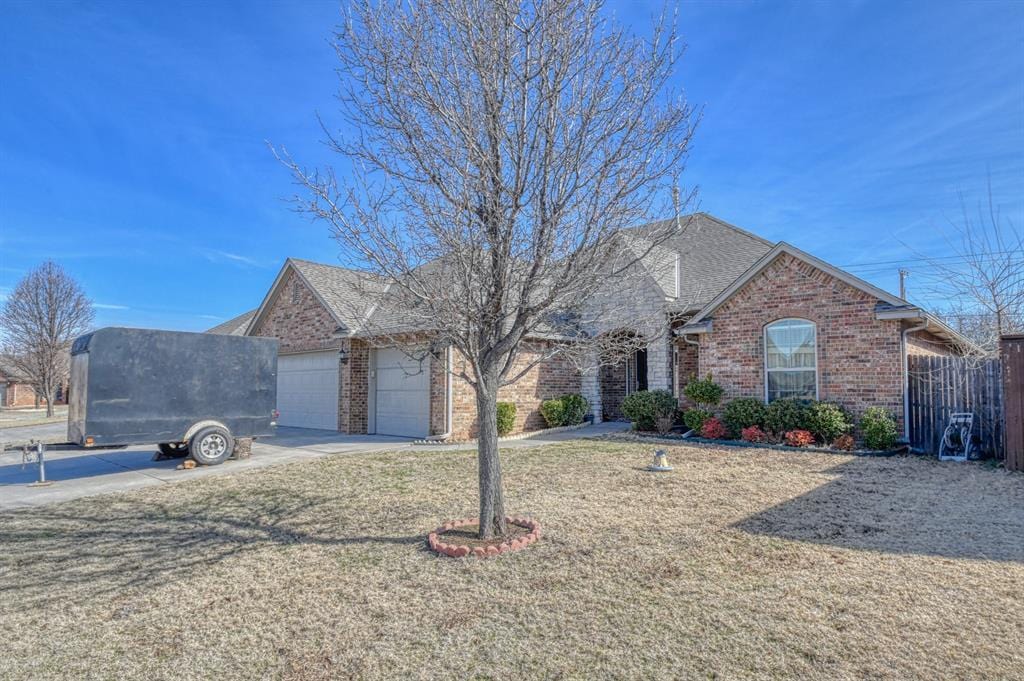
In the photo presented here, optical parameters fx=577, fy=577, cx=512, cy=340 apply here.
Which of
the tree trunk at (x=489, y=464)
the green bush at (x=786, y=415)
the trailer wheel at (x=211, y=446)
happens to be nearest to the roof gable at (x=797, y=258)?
the green bush at (x=786, y=415)

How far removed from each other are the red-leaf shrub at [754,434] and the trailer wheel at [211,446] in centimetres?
1049

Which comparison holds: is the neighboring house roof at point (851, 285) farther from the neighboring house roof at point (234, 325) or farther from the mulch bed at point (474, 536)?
the neighboring house roof at point (234, 325)

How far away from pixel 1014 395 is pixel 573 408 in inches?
372

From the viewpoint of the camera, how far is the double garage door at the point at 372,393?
1486 cm

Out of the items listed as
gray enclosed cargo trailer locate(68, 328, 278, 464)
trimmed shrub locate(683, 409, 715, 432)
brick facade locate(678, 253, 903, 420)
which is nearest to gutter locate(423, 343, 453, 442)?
gray enclosed cargo trailer locate(68, 328, 278, 464)

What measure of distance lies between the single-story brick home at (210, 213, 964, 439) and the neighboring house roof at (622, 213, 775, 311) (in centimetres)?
6

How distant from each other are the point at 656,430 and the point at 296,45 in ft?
36.3

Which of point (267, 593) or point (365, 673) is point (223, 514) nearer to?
point (267, 593)

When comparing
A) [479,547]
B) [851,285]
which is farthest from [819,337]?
[479,547]

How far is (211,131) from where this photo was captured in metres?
10.1

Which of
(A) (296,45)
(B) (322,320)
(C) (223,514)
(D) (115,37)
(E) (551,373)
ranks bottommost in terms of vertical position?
(C) (223,514)

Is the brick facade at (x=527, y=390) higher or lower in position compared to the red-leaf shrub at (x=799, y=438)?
higher

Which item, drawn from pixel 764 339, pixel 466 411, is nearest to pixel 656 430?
pixel 764 339

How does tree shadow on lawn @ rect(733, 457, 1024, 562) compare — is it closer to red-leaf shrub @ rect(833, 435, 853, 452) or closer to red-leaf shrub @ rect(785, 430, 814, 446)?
red-leaf shrub @ rect(833, 435, 853, 452)
